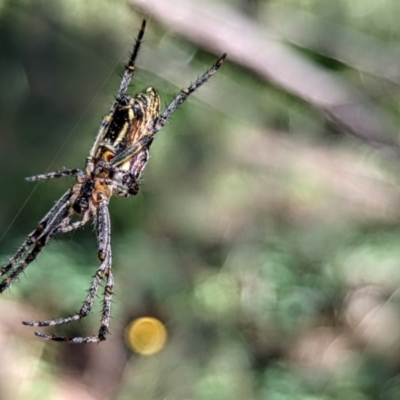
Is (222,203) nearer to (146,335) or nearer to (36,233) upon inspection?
(146,335)

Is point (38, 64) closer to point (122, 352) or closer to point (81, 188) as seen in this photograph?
point (122, 352)

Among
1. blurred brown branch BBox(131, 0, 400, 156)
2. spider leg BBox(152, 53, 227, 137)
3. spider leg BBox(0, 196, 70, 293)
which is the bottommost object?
spider leg BBox(0, 196, 70, 293)

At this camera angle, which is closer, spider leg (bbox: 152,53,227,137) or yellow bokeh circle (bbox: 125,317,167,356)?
spider leg (bbox: 152,53,227,137)

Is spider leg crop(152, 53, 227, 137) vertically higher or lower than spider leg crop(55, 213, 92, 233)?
higher

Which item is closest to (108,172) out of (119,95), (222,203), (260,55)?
(119,95)

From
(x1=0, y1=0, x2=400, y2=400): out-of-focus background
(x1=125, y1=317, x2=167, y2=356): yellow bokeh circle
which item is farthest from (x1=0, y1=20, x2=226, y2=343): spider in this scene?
(x1=125, y1=317, x2=167, y2=356): yellow bokeh circle

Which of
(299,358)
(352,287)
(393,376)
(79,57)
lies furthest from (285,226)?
(79,57)

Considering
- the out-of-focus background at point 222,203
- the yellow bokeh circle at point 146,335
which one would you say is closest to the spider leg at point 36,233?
the out-of-focus background at point 222,203

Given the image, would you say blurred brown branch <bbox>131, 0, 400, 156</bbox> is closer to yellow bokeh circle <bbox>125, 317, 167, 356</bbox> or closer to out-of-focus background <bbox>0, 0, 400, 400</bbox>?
out-of-focus background <bbox>0, 0, 400, 400</bbox>
